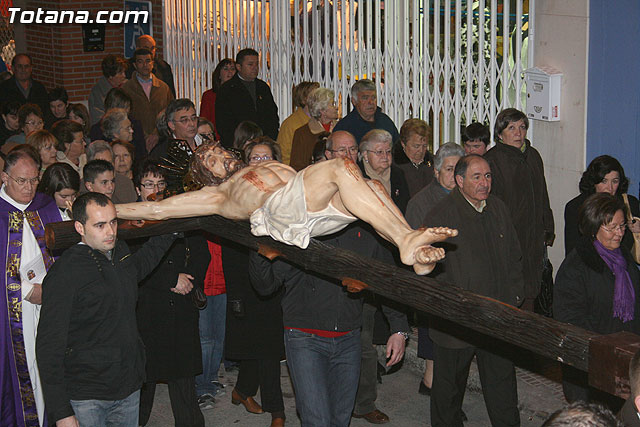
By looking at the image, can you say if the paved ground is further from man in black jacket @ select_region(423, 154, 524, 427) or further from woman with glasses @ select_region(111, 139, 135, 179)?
Answer: woman with glasses @ select_region(111, 139, 135, 179)

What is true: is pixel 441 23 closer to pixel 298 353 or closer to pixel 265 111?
pixel 265 111

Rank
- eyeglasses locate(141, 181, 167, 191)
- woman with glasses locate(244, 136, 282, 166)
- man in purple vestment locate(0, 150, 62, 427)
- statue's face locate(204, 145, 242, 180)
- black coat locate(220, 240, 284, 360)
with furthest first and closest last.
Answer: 1. black coat locate(220, 240, 284, 360)
2. woman with glasses locate(244, 136, 282, 166)
3. eyeglasses locate(141, 181, 167, 191)
4. man in purple vestment locate(0, 150, 62, 427)
5. statue's face locate(204, 145, 242, 180)

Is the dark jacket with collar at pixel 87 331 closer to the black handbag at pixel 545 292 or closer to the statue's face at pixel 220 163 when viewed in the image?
the statue's face at pixel 220 163

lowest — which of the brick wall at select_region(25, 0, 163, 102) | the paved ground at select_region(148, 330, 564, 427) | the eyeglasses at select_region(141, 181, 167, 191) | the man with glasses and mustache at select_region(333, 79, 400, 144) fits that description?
the paved ground at select_region(148, 330, 564, 427)

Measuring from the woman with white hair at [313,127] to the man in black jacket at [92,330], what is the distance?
3717 mm

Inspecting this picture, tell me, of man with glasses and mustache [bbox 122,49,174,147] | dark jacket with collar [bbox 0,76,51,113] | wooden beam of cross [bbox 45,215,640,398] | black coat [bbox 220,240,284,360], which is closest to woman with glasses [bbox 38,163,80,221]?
black coat [bbox 220,240,284,360]

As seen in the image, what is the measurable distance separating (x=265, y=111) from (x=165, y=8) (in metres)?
4.49

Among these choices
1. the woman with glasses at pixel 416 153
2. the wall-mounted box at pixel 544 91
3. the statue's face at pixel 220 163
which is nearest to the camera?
the statue's face at pixel 220 163

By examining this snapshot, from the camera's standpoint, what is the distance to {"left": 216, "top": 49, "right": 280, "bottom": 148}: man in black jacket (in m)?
10.1

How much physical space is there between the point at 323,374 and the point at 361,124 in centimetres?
371

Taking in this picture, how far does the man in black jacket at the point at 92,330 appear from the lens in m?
4.77

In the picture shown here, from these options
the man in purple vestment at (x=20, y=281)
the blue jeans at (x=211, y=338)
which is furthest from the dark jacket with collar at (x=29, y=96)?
the man in purple vestment at (x=20, y=281)

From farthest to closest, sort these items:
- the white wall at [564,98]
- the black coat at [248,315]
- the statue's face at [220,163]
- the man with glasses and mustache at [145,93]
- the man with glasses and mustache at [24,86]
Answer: the man with glasses and mustache at [24,86] < the man with glasses and mustache at [145,93] < the white wall at [564,98] < the black coat at [248,315] < the statue's face at [220,163]

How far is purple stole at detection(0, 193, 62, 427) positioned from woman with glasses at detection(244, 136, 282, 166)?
4.41ft
